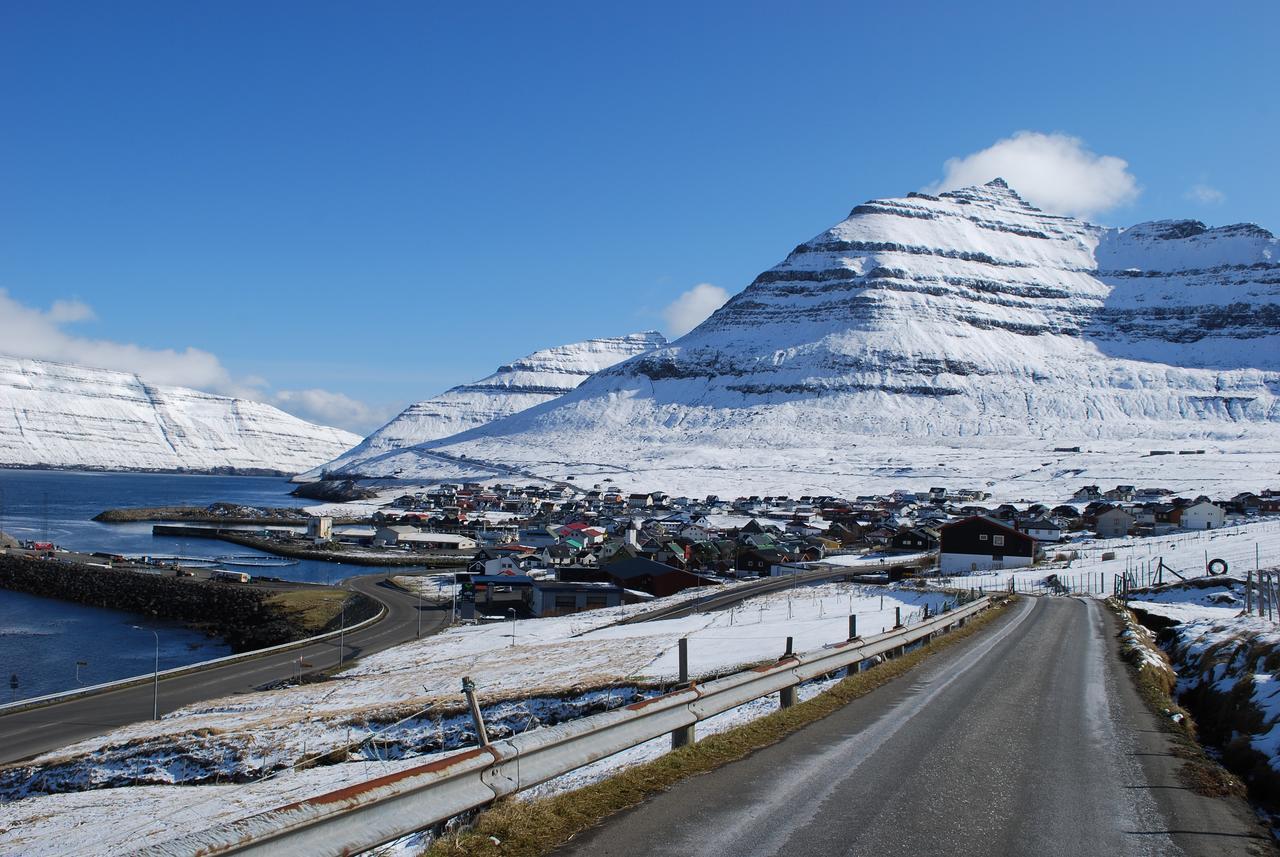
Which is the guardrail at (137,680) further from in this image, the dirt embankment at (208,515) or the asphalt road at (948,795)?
the dirt embankment at (208,515)

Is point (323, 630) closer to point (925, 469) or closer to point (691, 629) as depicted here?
point (691, 629)

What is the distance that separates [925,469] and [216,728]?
17957 centimetres

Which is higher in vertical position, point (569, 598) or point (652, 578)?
point (652, 578)

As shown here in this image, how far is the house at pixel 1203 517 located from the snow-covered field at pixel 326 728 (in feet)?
261

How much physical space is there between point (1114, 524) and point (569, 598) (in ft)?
222

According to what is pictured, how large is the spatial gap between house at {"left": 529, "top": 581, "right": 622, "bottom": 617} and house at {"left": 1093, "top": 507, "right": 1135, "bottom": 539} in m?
62.8

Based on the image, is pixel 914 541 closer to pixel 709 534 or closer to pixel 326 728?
pixel 709 534

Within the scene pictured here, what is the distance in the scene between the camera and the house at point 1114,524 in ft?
322

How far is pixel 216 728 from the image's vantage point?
22.6 metres

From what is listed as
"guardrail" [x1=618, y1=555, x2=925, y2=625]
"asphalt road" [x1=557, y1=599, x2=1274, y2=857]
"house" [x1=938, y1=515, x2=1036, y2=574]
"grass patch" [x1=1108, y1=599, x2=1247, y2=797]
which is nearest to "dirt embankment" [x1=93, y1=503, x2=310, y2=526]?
"guardrail" [x1=618, y1=555, x2=925, y2=625]

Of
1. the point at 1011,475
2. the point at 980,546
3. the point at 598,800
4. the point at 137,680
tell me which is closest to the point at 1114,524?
the point at 980,546

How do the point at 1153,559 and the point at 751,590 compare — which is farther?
the point at 1153,559

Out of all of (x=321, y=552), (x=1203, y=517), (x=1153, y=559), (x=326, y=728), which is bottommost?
(x=321, y=552)

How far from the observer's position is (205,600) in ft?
232
